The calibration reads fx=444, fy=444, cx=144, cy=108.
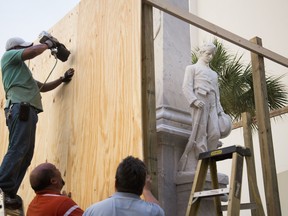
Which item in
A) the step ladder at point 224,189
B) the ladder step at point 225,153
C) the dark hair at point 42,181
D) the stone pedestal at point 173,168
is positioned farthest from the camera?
the stone pedestal at point 173,168

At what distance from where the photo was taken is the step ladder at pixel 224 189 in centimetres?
318

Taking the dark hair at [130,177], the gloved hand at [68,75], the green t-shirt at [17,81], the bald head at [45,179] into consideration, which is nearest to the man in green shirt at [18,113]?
the green t-shirt at [17,81]

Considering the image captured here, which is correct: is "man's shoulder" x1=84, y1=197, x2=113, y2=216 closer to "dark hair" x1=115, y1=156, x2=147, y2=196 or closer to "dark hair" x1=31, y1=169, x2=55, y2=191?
"dark hair" x1=115, y1=156, x2=147, y2=196

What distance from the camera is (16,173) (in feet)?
11.4

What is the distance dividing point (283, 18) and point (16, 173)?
9145 millimetres

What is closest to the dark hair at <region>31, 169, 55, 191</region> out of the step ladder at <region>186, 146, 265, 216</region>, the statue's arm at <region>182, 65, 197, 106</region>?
the step ladder at <region>186, 146, 265, 216</region>

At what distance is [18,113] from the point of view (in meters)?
3.66

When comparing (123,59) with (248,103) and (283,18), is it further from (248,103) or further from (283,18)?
(283,18)

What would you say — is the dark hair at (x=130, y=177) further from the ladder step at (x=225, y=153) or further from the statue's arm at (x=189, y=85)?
the statue's arm at (x=189, y=85)

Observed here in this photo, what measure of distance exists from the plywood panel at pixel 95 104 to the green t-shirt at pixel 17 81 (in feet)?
1.35

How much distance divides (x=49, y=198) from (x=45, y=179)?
0.48ft

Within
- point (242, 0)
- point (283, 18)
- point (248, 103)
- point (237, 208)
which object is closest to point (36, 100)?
point (237, 208)

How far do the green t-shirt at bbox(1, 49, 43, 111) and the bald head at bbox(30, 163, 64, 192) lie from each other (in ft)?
3.66

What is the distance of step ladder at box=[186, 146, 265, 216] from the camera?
3178mm
